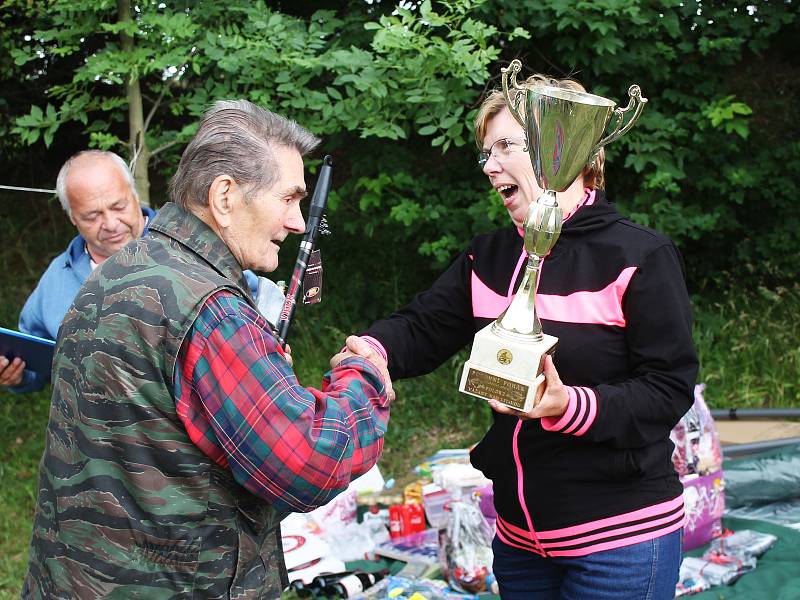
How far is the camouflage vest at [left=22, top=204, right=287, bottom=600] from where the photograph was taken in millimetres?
1581

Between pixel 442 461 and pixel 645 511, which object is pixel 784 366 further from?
pixel 645 511

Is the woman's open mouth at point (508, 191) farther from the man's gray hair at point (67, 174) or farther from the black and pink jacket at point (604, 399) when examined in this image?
the man's gray hair at point (67, 174)

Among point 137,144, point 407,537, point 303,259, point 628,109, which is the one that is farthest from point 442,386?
point 628,109

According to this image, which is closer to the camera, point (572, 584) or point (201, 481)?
point (201, 481)

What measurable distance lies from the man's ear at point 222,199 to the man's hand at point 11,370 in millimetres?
1708

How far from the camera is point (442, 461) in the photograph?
4.67 meters

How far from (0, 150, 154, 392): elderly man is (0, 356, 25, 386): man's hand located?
173mm

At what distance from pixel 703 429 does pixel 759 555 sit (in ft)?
2.15

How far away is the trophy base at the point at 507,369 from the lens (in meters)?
1.79

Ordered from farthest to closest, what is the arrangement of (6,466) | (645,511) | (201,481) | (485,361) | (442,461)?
(6,466), (442,461), (645,511), (485,361), (201,481)

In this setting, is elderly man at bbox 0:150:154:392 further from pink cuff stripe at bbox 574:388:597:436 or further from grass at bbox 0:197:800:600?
pink cuff stripe at bbox 574:388:597:436

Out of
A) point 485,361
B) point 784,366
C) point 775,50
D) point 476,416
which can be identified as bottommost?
point 476,416

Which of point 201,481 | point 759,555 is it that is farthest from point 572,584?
point 759,555

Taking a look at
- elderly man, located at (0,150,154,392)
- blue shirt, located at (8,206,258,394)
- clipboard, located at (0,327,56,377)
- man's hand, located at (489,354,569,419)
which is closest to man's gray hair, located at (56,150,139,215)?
elderly man, located at (0,150,154,392)
